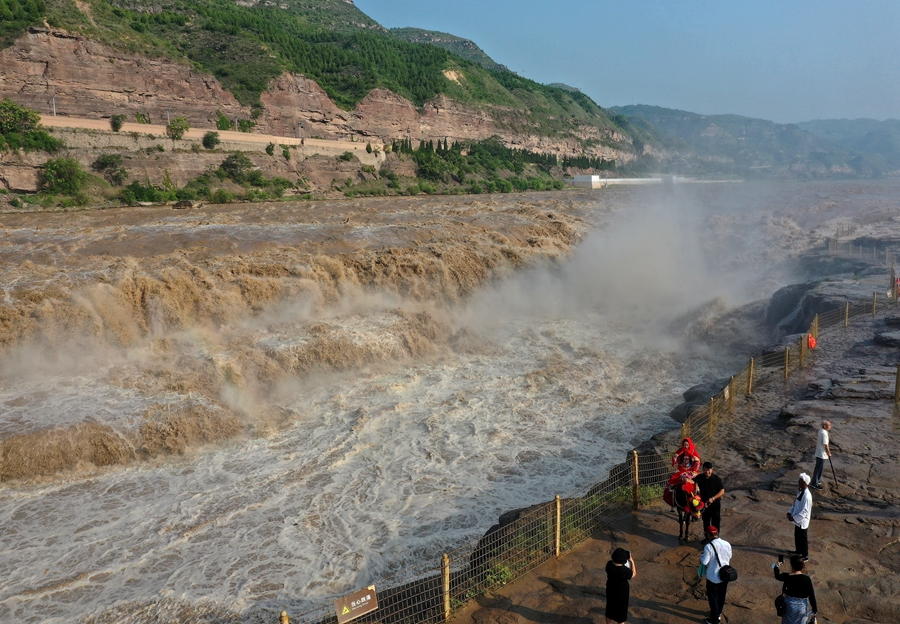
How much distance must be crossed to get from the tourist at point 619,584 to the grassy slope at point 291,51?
5392 centimetres

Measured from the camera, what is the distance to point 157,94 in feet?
163

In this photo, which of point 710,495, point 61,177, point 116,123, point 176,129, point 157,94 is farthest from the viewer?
point 157,94

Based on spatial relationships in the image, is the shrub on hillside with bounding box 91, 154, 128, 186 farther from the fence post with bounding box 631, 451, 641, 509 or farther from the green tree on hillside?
the fence post with bounding box 631, 451, 641, 509

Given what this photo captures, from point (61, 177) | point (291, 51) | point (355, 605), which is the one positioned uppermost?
point (291, 51)

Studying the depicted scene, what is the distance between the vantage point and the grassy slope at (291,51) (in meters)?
52.4

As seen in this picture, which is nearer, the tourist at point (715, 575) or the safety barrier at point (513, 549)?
the tourist at point (715, 575)

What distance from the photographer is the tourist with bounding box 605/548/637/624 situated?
503 centimetres

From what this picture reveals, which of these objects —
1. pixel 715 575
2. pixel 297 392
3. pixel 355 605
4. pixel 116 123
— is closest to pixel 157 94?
pixel 116 123

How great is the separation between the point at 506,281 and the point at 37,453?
16.0 m

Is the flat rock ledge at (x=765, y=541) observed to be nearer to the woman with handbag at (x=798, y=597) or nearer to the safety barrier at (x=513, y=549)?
the safety barrier at (x=513, y=549)

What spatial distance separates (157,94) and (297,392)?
151 ft

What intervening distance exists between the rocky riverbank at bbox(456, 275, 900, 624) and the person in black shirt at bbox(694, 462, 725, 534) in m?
0.36

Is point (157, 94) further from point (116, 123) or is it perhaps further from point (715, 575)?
point (715, 575)

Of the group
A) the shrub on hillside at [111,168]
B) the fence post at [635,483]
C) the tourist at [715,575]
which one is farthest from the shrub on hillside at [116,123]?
the tourist at [715,575]
